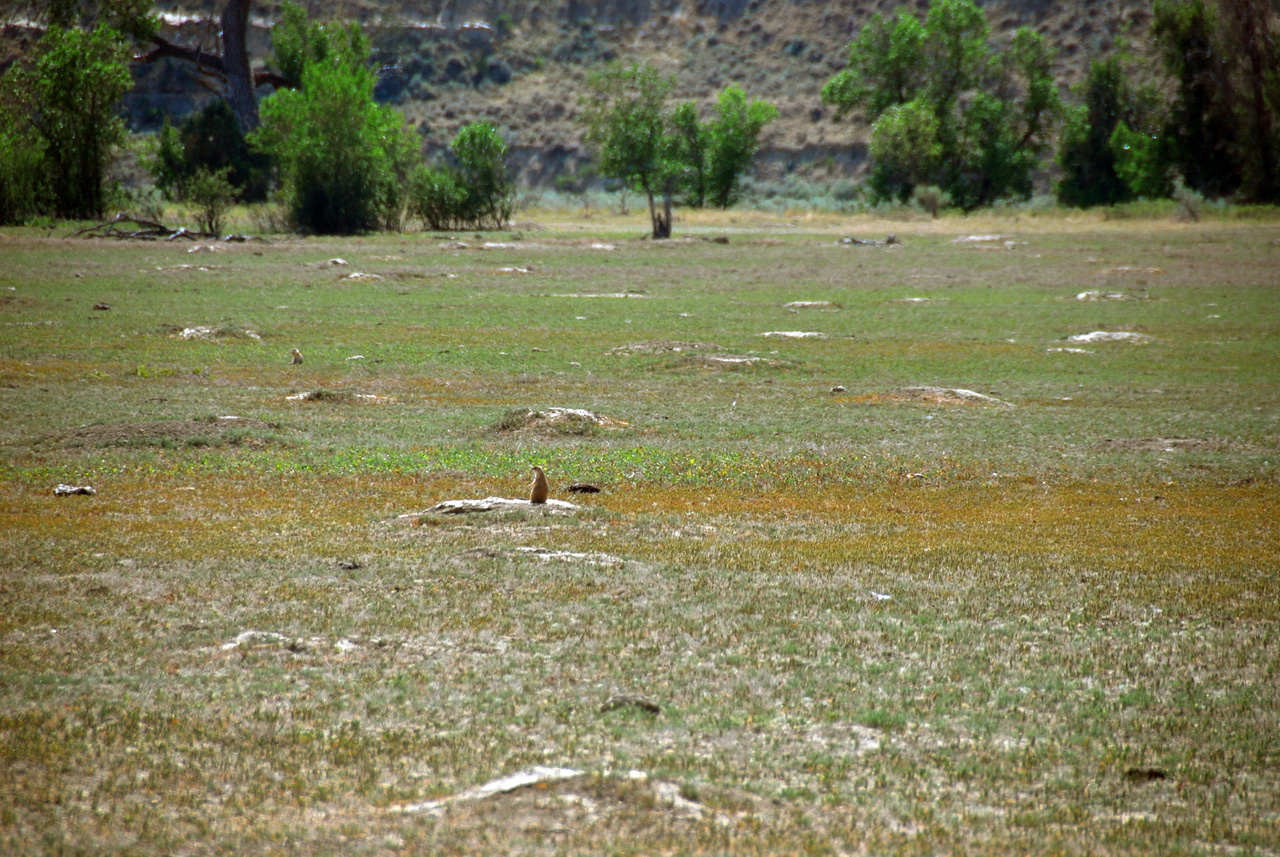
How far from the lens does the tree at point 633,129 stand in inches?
2370

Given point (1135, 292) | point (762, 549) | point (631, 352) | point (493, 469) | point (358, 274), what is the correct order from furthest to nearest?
point (358, 274)
point (1135, 292)
point (631, 352)
point (493, 469)
point (762, 549)

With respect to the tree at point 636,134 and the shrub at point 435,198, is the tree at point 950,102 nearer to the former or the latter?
the tree at point 636,134

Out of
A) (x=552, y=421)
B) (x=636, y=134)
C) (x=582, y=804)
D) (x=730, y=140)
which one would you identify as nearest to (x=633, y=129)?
(x=636, y=134)

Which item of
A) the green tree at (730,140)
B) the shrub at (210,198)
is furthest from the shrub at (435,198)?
the green tree at (730,140)

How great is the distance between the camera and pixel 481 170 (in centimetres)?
6303

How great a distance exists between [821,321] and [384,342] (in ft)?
34.4

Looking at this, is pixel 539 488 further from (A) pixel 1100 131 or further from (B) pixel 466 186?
(A) pixel 1100 131

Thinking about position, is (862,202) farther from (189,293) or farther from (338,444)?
(338,444)

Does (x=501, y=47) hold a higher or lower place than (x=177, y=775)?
higher

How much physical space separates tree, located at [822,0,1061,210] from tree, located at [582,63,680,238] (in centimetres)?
2531

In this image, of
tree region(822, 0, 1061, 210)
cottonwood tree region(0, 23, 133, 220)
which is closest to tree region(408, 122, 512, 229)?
cottonwood tree region(0, 23, 133, 220)

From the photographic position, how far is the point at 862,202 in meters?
87.4

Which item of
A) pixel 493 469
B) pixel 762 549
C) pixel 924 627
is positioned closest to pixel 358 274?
pixel 493 469

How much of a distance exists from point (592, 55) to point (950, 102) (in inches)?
1622
